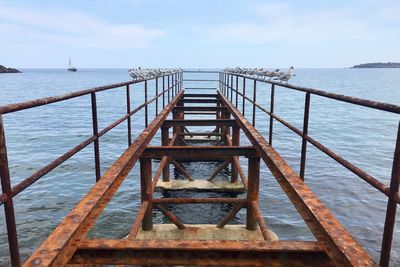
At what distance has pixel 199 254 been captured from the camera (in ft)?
8.99

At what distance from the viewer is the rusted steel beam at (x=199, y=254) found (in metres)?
2.70

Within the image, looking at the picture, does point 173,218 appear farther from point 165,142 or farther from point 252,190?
point 165,142

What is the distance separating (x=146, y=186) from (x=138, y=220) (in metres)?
1.04

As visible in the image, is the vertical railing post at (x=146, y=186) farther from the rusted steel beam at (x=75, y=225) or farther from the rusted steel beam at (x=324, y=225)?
the rusted steel beam at (x=324, y=225)

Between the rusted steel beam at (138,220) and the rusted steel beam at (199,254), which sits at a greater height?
the rusted steel beam at (199,254)

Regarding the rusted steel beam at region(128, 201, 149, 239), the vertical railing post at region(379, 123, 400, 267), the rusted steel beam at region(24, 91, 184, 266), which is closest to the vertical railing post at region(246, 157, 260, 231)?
the rusted steel beam at region(128, 201, 149, 239)

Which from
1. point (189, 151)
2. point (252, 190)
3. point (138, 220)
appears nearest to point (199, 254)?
point (138, 220)

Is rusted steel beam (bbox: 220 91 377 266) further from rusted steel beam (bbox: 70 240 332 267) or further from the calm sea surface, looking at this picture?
the calm sea surface

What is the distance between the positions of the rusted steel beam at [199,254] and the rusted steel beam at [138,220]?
2857 mm

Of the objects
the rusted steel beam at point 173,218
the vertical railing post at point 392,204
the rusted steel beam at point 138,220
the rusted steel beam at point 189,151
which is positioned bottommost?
the rusted steel beam at point 173,218

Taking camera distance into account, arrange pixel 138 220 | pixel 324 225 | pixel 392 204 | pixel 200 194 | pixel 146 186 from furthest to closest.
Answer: pixel 200 194 → pixel 146 186 → pixel 138 220 → pixel 324 225 → pixel 392 204

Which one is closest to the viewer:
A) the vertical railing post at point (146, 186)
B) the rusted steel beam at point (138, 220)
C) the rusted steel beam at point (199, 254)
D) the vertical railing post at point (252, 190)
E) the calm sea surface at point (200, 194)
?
the rusted steel beam at point (199, 254)

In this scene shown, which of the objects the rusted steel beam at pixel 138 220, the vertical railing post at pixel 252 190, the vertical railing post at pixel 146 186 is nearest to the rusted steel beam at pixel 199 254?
the rusted steel beam at pixel 138 220

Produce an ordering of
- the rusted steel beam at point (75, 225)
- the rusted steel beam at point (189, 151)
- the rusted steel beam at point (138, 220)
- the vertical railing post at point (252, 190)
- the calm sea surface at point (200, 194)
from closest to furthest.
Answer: the rusted steel beam at point (75, 225) → the rusted steel beam at point (138, 220) → the rusted steel beam at point (189, 151) → the vertical railing post at point (252, 190) → the calm sea surface at point (200, 194)
